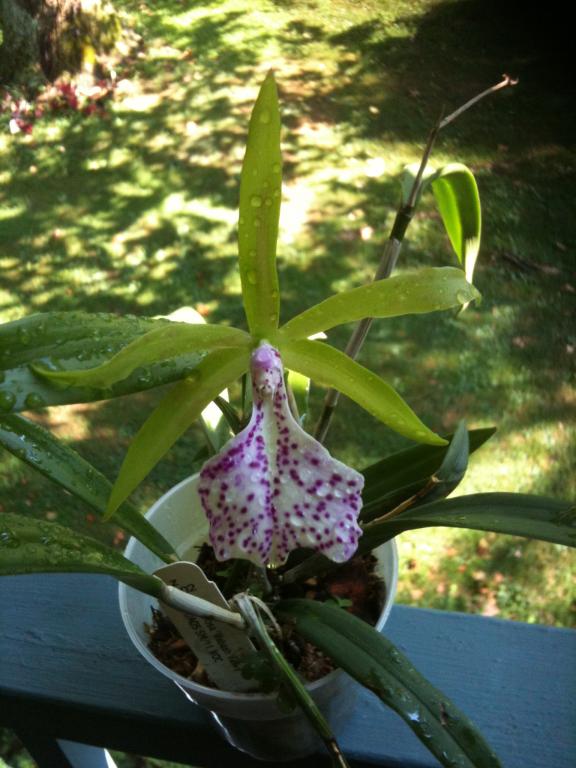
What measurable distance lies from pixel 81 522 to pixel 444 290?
1311 mm

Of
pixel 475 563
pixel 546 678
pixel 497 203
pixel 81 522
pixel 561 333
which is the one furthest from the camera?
pixel 497 203

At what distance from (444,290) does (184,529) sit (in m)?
0.39

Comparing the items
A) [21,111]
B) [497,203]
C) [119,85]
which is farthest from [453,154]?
[21,111]

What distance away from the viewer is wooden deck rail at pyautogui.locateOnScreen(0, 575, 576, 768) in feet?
2.23

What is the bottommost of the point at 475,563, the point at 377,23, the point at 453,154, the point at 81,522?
the point at 475,563

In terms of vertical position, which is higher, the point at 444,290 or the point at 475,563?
the point at 444,290

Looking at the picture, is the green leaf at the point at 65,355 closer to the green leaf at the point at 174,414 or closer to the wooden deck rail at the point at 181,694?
the green leaf at the point at 174,414

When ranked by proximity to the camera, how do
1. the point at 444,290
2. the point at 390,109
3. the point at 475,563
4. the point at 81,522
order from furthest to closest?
the point at 390,109 → the point at 81,522 → the point at 475,563 → the point at 444,290

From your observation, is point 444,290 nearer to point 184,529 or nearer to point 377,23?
point 184,529

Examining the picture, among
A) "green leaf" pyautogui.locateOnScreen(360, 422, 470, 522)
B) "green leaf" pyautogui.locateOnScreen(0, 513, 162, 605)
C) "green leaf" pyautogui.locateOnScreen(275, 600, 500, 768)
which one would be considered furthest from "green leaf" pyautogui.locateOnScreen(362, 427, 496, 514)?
"green leaf" pyautogui.locateOnScreen(0, 513, 162, 605)

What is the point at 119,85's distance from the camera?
2.99 metres

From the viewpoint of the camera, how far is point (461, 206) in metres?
0.65

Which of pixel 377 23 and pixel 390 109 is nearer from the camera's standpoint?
pixel 390 109

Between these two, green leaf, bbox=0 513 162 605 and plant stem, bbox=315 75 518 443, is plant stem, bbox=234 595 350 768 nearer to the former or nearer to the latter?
green leaf, bbox=0 513 162 605
